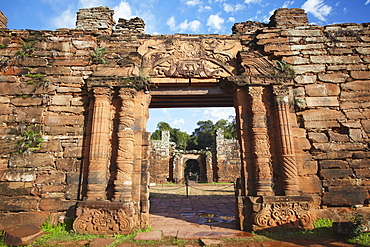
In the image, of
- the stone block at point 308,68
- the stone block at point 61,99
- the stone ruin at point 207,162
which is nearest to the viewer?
the stone block at point 61,99

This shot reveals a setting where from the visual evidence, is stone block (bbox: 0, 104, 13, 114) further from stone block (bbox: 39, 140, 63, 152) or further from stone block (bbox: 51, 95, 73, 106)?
stone block (bbox: 39, 140, 63, 152)

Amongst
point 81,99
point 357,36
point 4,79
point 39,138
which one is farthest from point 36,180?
point 357,36

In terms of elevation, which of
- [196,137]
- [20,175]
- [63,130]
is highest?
[196,137]

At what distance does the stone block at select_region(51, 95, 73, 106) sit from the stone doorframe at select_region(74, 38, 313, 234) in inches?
29.4

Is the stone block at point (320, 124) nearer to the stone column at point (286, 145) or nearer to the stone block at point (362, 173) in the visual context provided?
the stone column at point (286, 145)

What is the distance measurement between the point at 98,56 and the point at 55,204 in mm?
4102

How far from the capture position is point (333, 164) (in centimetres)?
535

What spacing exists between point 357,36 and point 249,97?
3.89 m

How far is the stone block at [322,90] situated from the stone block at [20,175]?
7577 mm

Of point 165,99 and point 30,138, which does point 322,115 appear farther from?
point 30,138

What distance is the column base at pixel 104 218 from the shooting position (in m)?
4.71

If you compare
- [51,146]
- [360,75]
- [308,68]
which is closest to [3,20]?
[51,146]

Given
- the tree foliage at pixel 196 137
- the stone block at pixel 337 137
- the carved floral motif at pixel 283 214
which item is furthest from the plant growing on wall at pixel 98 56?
the tree foliage at pixel 196 137

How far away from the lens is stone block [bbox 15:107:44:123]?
5.71 metres
